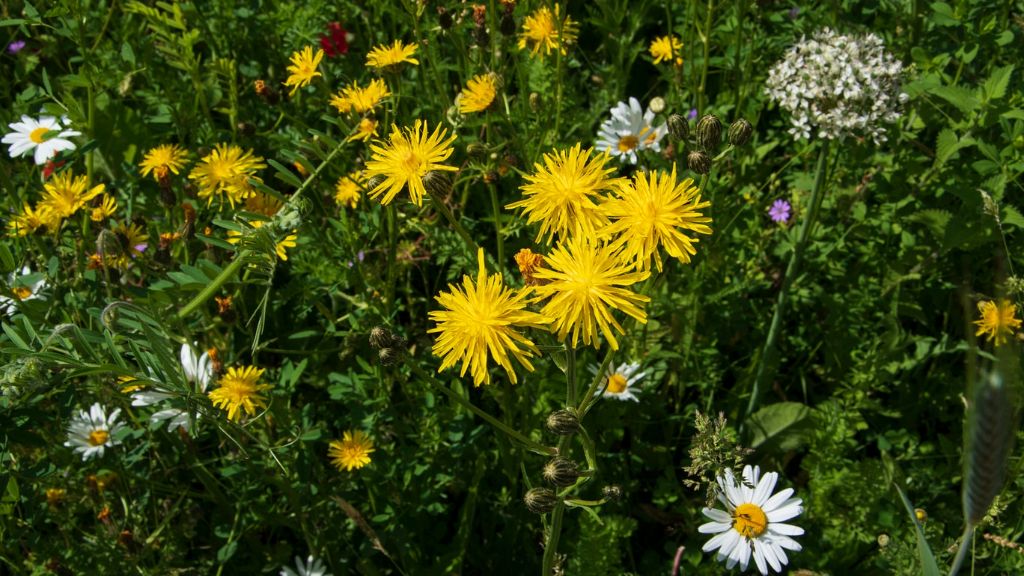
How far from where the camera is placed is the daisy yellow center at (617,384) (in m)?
2.90

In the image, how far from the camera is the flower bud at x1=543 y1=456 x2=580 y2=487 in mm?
1666

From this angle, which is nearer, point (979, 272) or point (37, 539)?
point (37, 539)

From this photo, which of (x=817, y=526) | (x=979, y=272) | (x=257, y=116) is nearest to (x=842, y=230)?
(x=979, y=272)

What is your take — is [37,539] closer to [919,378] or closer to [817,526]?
[817,526]

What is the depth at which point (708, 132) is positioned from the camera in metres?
1.92

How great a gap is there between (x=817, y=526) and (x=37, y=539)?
258cm

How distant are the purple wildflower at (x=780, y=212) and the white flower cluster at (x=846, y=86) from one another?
1.92 ft

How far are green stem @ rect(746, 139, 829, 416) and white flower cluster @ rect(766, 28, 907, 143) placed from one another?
10cm

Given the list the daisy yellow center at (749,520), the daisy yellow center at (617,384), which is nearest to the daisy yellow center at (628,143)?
the daisy yellow center at (617,384)

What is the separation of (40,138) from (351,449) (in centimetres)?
165

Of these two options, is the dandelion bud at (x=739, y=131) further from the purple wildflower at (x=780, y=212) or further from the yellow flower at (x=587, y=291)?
the purple wildflower at (x=780, y=212)

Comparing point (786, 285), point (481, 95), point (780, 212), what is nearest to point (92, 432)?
point (481, 95)

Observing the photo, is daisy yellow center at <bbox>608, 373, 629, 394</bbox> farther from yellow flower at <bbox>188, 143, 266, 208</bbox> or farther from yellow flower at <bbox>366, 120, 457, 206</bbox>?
yellow flower at <bbox>188, 143, 266, 208</bbox>

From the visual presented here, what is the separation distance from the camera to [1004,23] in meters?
3.22
